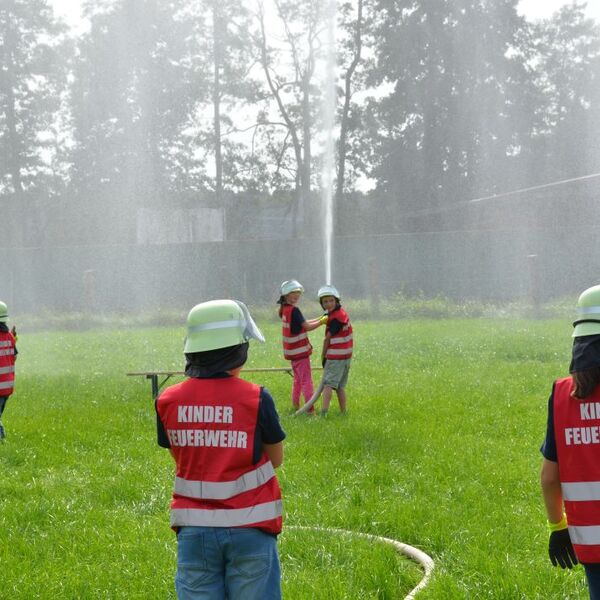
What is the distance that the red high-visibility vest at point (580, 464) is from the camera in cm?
281

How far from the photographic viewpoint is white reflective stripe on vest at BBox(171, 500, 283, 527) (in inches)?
118

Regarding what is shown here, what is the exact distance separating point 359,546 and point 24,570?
1.78m

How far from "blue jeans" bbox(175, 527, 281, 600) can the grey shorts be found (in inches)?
227

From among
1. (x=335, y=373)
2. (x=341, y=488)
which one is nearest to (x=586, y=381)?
(x=341, y=488)

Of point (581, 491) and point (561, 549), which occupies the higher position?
point (581, 491)

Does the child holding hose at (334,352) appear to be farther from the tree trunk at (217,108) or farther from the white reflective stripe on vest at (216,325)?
the tree trunk at (217,108)

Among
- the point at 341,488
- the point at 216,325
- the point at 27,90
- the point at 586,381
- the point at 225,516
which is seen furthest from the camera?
the point at 27,90

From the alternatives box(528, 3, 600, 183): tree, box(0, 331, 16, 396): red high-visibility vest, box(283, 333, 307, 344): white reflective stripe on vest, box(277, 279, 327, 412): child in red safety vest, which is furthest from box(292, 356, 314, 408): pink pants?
box(528, 3, 600, 183): tree

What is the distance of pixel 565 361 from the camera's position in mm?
12469

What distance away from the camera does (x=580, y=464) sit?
2832 mm

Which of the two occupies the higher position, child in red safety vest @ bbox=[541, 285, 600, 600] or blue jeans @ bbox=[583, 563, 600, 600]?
child in red safety vest @ bbox=[541, 285, 600, 600]

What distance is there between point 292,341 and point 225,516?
6.24 m

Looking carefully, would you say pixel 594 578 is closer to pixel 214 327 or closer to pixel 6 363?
pixel 214 327

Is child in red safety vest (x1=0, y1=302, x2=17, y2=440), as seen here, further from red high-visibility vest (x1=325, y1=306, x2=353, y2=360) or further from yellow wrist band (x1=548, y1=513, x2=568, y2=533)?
yellow wrist band (x1=548, y1=513, x2=568, y2=533)
